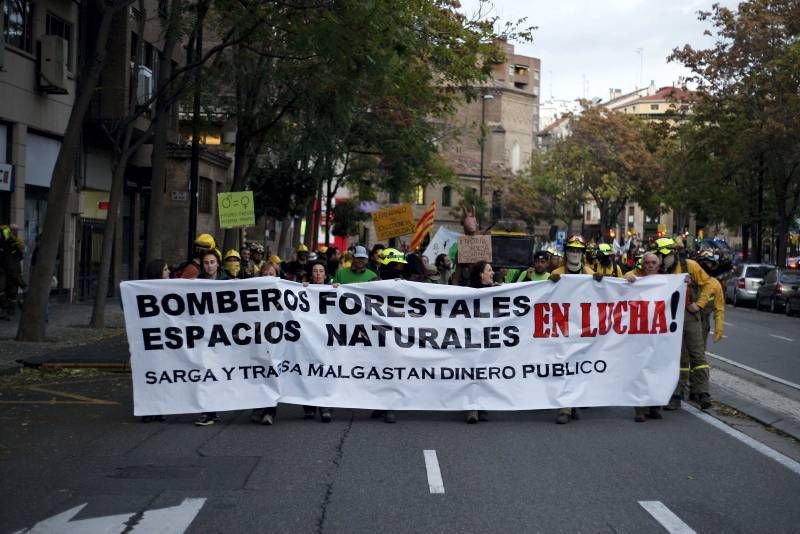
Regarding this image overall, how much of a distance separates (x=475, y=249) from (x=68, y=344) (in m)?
8.18

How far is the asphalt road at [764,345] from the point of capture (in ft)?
60.3

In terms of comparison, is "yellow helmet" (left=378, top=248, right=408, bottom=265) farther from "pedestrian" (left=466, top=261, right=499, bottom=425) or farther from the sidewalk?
the sidewalk

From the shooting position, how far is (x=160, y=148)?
892 inches

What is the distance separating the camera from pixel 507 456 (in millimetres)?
9578

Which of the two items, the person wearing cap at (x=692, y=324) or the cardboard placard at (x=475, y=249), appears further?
the cardboard placard at (x=475, y=249)

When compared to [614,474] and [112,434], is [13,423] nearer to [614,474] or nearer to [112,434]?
[112,434]

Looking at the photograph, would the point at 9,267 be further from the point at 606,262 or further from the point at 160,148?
the point at 606,262

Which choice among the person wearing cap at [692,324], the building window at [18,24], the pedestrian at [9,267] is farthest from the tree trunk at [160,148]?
the person wearing cap at [692,324]

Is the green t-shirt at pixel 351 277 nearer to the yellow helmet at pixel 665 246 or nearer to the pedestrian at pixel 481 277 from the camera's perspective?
the pedestrian at pixel 481 277

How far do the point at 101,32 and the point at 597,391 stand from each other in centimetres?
1026

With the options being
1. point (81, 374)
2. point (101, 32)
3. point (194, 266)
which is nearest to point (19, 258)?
point (101, 32)

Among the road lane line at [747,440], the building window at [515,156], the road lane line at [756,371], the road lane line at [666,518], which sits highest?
the building window at [515,156]

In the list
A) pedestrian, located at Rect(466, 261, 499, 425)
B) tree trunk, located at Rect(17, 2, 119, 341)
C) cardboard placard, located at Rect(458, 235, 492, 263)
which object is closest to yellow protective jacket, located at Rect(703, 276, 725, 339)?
pedestrian, located at Rect(466, 261, 499, 425)

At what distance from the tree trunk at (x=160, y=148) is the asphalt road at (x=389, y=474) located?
9740mm
